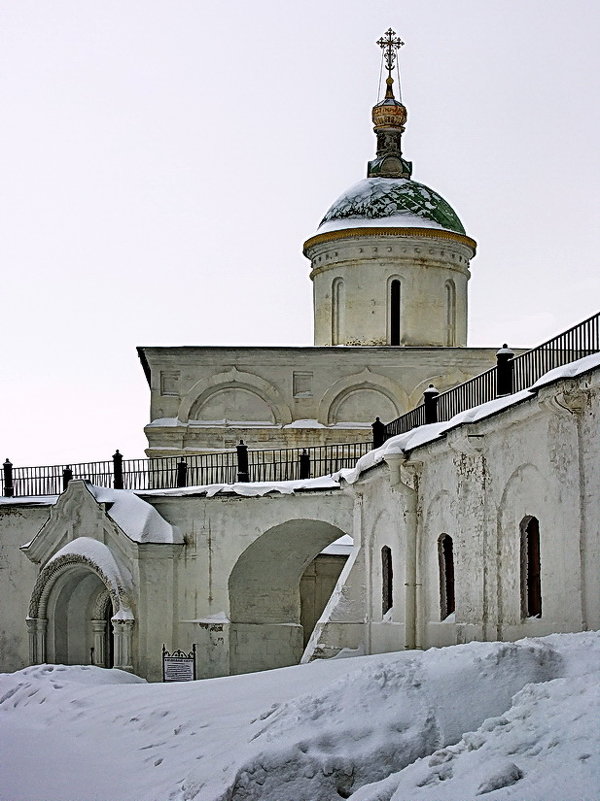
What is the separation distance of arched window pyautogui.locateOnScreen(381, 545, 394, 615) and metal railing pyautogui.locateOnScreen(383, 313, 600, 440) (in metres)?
2.56

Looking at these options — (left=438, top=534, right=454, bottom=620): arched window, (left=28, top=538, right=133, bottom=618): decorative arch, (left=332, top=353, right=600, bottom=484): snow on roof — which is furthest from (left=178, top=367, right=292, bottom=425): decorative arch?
(left=438, top=534, right=454, bottom=620): arched window

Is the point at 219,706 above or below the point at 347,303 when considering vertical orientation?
below

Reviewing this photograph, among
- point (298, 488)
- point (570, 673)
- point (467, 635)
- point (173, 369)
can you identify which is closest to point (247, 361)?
point (173, 369)

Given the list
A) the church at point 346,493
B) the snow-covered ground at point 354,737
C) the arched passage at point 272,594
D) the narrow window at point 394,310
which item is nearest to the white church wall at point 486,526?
the church at point 346,493

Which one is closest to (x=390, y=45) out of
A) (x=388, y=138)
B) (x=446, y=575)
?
(x=388, y=138)

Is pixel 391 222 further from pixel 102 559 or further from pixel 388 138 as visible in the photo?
pixel 102 559

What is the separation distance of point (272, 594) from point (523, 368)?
1417 cm

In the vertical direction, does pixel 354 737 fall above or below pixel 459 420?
below

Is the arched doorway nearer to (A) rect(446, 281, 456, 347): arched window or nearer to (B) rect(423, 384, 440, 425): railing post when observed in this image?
(B) rect(423, 384, 440, 425): railing post

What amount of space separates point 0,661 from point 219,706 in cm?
1867

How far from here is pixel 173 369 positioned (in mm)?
36188

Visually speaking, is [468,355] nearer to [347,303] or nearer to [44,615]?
[347,303]

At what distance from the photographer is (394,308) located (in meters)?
37.3

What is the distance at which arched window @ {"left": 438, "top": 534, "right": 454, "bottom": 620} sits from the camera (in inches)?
785
